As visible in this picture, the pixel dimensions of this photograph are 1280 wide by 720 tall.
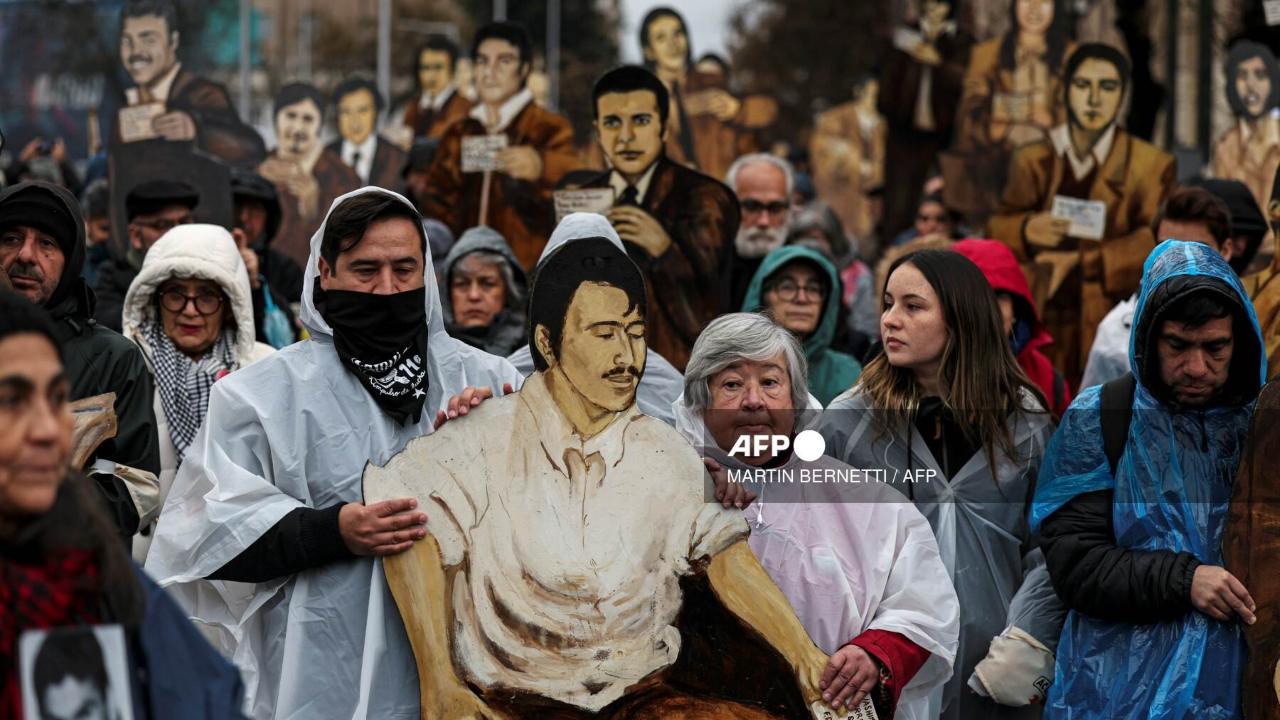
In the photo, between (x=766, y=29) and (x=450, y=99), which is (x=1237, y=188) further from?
(x=766, y=29)

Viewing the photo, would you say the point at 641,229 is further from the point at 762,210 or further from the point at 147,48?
the point at 147,48

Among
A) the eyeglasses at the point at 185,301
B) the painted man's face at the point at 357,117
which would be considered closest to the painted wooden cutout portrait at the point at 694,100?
the painted man's face at the point at 357,117

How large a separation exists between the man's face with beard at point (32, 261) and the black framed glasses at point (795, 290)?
8.84 ft

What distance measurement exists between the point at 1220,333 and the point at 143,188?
435cm

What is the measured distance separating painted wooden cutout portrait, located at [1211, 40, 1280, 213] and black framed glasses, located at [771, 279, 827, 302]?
274 centimetres

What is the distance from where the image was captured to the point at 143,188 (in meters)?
6.91

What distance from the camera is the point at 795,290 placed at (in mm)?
6504

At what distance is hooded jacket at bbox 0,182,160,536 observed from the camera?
14.9 feet

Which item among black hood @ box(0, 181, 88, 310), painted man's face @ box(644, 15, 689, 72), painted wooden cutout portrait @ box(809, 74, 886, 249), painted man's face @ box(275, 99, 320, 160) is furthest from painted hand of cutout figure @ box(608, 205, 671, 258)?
painted wooden cutout portrait @ box(809, 74, 886, 249)

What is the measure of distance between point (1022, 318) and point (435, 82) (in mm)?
6731

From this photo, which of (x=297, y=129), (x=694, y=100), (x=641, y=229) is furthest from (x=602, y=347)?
→ (x=694, y=100)

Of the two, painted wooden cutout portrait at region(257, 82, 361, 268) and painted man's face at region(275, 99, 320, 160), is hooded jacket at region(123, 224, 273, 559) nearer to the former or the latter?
painted wooden cutout portrait at region(257, 82, 361, 268)

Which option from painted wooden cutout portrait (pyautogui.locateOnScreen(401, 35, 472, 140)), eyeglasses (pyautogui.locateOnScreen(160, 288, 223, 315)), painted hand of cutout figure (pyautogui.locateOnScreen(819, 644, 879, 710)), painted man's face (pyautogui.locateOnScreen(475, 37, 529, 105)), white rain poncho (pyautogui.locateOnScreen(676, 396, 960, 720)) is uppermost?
painted wooden cutout portrait (pyautogui.locateOnScreen(401, 35, 472, 140))

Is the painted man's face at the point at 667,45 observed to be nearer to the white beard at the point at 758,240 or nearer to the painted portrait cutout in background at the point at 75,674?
the white beard at the point at 758,240
